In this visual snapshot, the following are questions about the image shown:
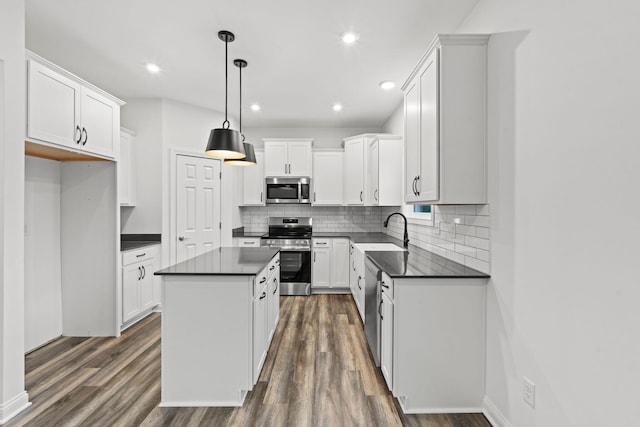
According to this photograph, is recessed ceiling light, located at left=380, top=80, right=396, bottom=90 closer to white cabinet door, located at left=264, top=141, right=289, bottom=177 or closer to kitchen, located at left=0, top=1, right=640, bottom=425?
kitchen, located at left=0, top=1, right=640, bottom=425

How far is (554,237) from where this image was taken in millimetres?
1404

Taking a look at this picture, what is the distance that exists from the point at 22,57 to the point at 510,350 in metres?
3.57

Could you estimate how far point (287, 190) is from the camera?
492 centimetres

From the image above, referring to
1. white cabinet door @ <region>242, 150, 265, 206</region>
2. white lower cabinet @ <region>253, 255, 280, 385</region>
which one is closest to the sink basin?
white lower cabinet @ <region>253, 255, 280, 385</region>

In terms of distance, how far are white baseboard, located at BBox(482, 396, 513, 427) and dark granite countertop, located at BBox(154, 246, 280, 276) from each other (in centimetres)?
171

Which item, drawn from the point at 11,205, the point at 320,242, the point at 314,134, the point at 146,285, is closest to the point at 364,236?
the point at 320,242

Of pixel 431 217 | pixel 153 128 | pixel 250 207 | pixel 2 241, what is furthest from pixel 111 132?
pixel 431 217

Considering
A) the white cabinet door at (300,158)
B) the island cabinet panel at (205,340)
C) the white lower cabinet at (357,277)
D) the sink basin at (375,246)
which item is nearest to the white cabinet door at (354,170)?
the white cabinet door at (300,158)

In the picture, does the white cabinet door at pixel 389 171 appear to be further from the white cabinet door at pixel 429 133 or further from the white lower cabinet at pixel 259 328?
the white lower cabinet at pixel 259 328

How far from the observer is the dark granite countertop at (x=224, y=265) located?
1.98 metres

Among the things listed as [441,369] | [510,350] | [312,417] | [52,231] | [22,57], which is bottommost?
[312,417]

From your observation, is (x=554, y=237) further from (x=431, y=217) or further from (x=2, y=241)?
(x=2, y=241)

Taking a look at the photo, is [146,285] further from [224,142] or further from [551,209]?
[551,209]

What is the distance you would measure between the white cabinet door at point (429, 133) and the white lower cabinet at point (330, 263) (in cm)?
244
